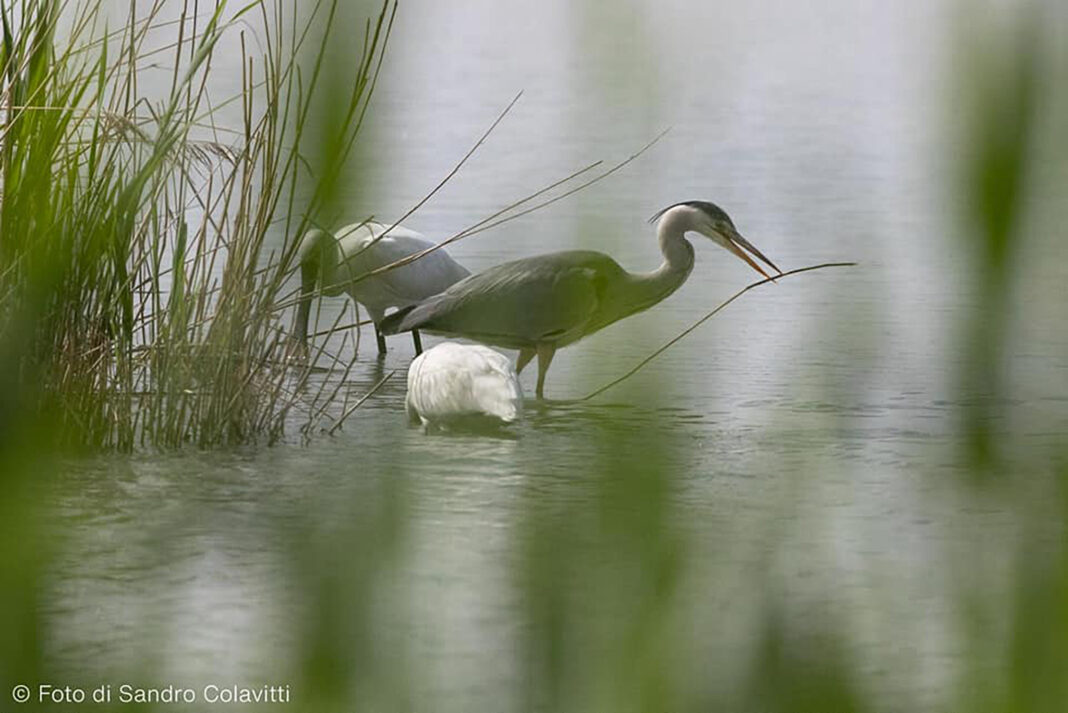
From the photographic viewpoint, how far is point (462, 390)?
14.7 feet

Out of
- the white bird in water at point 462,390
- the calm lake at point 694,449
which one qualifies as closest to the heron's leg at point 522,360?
the white bird in water at point 462,390

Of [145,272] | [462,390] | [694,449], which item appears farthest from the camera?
[462,390]

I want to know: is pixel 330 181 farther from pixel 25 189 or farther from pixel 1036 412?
pixel 25 189

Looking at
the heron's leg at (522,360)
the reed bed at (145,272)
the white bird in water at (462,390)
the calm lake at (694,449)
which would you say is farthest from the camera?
the heron's leg at (522,360)

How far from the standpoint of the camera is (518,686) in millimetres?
444

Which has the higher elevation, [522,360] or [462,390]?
[522,360]

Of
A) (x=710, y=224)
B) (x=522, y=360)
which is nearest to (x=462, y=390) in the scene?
(x=522, y=360)

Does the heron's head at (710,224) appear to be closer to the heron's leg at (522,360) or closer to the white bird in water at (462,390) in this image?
the heron's leg at (522,360)

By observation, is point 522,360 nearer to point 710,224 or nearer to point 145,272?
point 710,224

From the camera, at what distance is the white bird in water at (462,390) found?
4395 millimetres

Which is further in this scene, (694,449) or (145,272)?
(145,272)

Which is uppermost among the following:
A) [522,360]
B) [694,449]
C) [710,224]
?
[710,224]

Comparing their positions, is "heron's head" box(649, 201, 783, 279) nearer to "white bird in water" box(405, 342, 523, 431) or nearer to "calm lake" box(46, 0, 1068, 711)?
"white bird in water" box(405, 342, 523, 431)

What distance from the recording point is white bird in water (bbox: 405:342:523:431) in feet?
14.4
